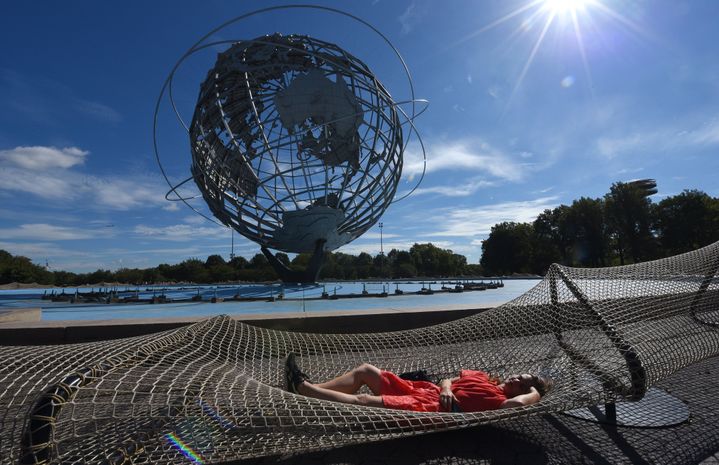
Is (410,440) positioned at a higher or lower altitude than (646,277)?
lower

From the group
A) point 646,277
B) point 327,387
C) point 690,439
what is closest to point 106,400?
point 327,387

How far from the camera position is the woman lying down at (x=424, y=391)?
9.34 feet

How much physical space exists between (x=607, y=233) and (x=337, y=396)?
61.4m

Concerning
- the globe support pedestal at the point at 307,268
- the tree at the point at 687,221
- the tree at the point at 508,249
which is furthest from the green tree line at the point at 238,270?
the tree at the point at 687,221

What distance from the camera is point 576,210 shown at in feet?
190

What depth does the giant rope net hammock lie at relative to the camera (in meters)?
2.02

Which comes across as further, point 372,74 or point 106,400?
point 372,74

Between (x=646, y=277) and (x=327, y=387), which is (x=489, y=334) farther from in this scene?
(x=327, y=387)

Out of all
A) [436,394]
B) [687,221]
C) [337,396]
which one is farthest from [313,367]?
[687,221]

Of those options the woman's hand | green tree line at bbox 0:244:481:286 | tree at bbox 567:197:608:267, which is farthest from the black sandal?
tree at bbox 567:197:608:267

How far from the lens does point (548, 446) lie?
2.69 metres

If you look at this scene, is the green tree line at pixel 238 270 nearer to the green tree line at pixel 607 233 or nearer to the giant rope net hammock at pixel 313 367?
the green tree line at pixel 607 233

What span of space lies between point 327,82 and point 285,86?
260 centimetres

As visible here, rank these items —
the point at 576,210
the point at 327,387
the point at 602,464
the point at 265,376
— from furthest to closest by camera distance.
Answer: the point at 576,210
the point at 265,376
the point at 327,387
the point at 602,464
